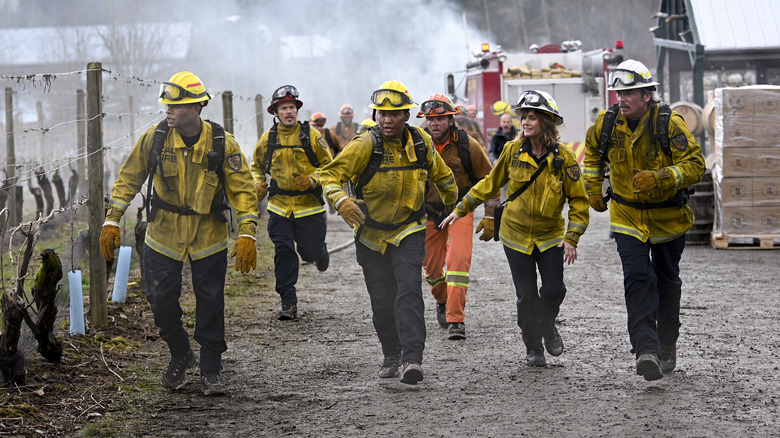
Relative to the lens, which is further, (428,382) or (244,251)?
(428,382)

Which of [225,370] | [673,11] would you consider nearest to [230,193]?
[225,370]

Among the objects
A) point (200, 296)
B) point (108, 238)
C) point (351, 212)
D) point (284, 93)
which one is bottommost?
point (200, 296)

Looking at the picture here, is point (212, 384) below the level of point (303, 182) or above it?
below

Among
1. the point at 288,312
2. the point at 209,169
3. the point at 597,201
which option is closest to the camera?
the point at 209,169

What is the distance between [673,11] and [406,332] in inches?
756

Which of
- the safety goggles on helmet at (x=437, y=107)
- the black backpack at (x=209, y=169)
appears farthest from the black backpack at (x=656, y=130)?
the black backpack at (x=209, y=169)

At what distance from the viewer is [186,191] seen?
6180 millimetres

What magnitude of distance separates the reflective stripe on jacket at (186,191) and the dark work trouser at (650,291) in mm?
2237

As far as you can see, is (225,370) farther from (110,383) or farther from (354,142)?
(354,142)

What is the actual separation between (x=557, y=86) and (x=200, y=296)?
16591 millimetres

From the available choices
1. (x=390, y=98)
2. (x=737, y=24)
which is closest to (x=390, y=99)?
(x=390, y=98)

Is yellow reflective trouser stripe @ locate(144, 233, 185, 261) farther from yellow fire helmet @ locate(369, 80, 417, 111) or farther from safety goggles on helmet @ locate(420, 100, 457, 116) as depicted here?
safety goggles on helmet @ locate(420, 100, 457, 116)

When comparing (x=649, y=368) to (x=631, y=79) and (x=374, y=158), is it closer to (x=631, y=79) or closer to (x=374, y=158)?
(x=631, y=79)

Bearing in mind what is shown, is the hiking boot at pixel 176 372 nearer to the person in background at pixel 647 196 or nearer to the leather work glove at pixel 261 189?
the person in background at pixel 647 196
